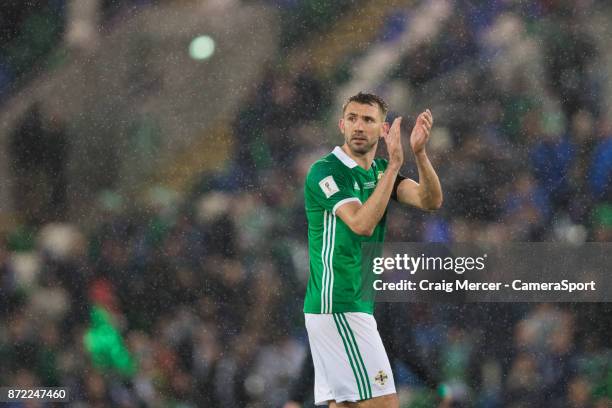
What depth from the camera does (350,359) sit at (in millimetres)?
3811

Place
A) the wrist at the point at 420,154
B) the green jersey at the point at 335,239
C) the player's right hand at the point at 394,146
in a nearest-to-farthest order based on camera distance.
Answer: the player's right hand at the point at 394,146
the green jersey at the point at 335,239
the wrist at the point at 420,154

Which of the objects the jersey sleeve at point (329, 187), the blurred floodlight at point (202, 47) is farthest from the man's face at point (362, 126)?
the blurred floodlight at point (202, 47)

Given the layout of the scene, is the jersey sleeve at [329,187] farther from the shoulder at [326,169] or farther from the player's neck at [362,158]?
the player's neck at [362,158]

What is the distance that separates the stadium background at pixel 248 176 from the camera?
210 inches

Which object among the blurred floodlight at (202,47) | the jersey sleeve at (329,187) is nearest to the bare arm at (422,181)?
the jersey sleeve at (329,187)

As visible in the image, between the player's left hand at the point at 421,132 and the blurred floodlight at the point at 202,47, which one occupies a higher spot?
the blurred floodlight at the point at 202,47

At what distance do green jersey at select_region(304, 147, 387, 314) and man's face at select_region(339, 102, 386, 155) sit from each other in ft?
0.23

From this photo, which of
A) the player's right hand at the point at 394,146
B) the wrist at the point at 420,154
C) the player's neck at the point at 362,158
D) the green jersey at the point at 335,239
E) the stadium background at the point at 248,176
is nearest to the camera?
the player's right hand at the point at 394,146

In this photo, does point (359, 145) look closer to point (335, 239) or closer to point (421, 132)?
point (421, 132)

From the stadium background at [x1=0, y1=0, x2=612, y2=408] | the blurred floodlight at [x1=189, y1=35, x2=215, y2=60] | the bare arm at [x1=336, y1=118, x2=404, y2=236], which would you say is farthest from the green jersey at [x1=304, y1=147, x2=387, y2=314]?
the blurred floodlight at [x1=189, y1=35, x2=215, y2=60]

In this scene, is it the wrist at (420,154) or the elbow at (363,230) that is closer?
the elbow at (363,230)

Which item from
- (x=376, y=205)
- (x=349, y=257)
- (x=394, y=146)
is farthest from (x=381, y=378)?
(x=394, y=146)

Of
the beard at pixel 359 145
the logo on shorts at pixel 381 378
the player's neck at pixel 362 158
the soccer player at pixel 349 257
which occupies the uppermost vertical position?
the beard at pixel 359 145

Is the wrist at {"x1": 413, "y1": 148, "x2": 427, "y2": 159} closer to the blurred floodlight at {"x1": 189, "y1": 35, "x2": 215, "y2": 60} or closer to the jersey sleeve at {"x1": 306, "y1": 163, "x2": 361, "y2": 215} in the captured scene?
the jersey sleeve at {"x1": 306, "y1": 163, "x2": 361, "y2": 215}
